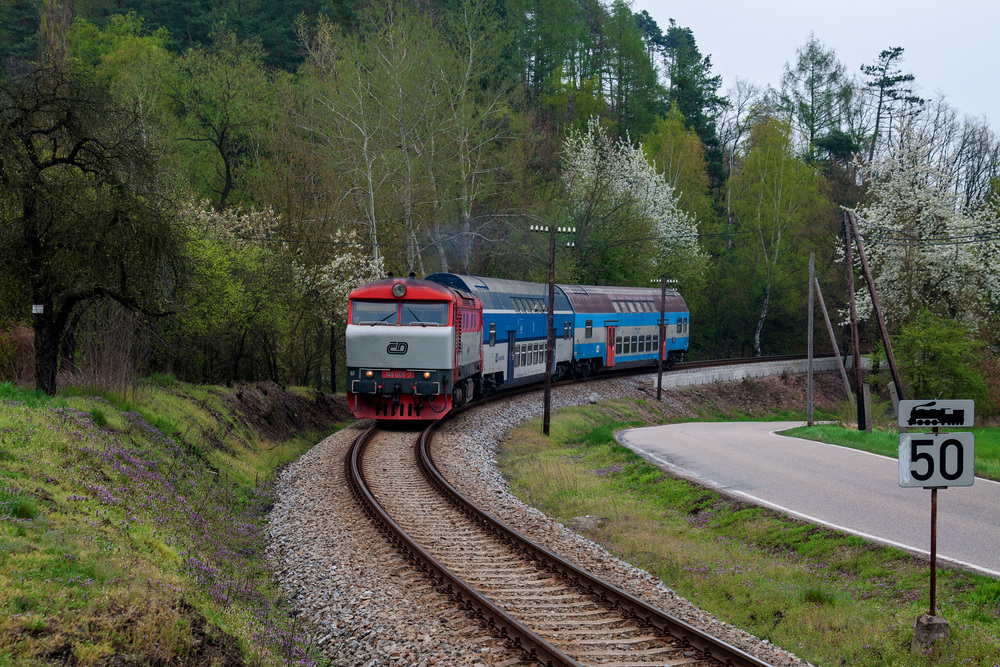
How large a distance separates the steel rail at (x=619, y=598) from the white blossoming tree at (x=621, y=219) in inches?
1488

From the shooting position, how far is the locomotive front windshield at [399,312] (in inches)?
851

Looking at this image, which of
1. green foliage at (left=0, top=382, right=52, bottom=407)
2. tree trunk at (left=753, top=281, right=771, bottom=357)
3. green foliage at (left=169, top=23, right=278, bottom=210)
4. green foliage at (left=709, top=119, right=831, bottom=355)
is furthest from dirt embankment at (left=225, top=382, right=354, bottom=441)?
green foliage at (left=709, top=119, right=831, bottom=355)

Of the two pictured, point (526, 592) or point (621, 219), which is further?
point (621, 219)

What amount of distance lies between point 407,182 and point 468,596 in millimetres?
25157

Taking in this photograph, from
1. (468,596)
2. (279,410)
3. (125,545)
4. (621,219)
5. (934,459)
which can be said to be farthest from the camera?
(621,219)

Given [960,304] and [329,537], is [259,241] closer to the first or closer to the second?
[329,537]

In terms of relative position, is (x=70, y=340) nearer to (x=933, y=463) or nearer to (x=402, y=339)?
(x=402, y=339)

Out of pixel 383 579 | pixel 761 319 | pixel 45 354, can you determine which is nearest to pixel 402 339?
pixel 45 354

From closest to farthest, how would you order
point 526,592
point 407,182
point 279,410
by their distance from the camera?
point 526,592 → point 279,410 → point 407,182

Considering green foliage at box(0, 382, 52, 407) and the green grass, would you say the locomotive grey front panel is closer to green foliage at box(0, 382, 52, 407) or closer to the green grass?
green foliage at box(0, 382, 52, 407)

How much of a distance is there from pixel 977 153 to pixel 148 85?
5781 cm

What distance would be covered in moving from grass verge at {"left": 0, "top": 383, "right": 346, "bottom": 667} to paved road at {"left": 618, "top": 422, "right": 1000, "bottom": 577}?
28.7 ft

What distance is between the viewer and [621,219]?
169ft

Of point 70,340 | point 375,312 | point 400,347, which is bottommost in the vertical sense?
point 400,347
